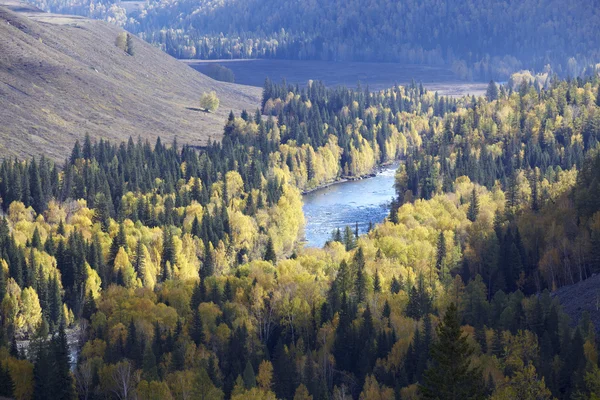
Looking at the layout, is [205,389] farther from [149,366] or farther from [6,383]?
[6,383]

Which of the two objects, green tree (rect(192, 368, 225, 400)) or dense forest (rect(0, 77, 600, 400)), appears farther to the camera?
dense forest (rect(0, 77, 600, 400))

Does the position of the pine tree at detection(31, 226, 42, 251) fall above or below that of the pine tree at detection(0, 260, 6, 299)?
above

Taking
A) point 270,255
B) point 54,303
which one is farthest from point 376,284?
point 54,303

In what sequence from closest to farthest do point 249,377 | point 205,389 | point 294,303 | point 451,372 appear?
point 451,372
point 205,389
point 249,377
point 294,303

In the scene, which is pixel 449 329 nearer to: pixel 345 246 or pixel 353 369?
pixel 353 369

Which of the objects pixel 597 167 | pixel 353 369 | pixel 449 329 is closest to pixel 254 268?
pixel 353 369

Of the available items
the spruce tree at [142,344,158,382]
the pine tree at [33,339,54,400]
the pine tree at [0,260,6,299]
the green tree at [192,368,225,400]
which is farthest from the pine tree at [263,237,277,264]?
the pine tree at [33,339,54,400]

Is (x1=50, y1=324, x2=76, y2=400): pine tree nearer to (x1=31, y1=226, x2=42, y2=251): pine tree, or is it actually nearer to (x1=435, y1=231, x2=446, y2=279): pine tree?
(x1=31, y1=226, x2=42, y2=251): pine tree

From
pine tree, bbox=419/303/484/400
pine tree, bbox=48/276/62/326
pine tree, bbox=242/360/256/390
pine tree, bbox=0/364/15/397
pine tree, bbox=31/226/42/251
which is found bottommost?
pine tree, bbox=48/276/62/326
